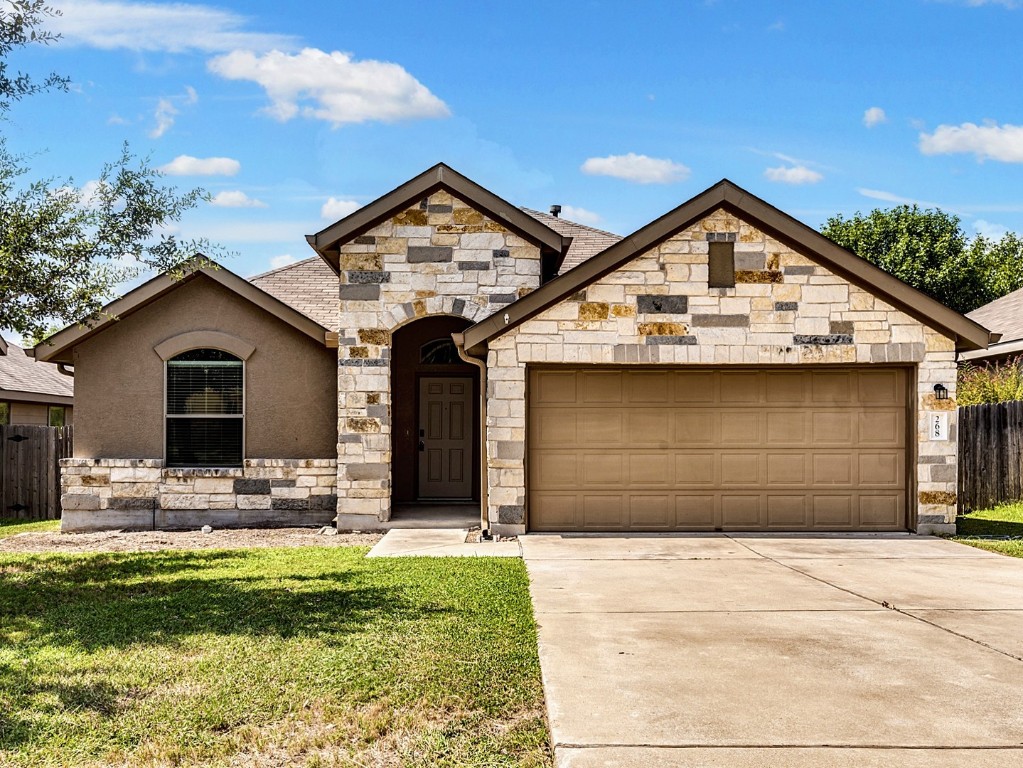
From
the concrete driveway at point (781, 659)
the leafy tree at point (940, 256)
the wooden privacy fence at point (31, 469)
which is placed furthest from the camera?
the leafy tree at point (940, 256)

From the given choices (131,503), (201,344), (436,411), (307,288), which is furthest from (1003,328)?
(131,503)

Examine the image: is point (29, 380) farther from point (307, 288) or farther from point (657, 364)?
point (657, 364)

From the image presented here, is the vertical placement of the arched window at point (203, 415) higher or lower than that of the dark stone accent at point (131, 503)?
higher

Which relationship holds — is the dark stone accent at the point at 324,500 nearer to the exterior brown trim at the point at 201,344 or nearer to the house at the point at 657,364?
the house at the point at 657,364

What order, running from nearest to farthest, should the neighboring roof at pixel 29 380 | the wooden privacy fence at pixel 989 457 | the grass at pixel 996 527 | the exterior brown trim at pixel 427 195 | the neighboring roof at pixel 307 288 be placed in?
the grass at pixel 996 527 < the exterior brown trim at pixel 427 195 < the wooden privacy fence at pixel 989 457 < the neighboring roof at pixel 307 288 < the neighboring roof at pixel 29 380

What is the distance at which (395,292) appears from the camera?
44.5 ft

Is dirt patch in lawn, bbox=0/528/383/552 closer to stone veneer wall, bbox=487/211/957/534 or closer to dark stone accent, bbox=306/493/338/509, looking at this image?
dark stone accent, bbox=306/493/338/509

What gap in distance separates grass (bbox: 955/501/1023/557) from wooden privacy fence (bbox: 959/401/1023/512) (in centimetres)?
22

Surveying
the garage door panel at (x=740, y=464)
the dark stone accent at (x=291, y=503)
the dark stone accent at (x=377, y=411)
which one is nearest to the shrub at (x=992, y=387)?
the garage door panel at (x=740, y=464)

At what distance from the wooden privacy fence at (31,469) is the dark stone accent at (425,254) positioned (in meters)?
7.19

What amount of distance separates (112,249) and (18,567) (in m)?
3.81

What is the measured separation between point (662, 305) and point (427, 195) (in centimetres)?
388

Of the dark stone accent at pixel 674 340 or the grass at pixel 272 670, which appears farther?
the dark stone accent at pixel 674 340

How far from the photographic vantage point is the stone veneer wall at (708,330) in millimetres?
12281
